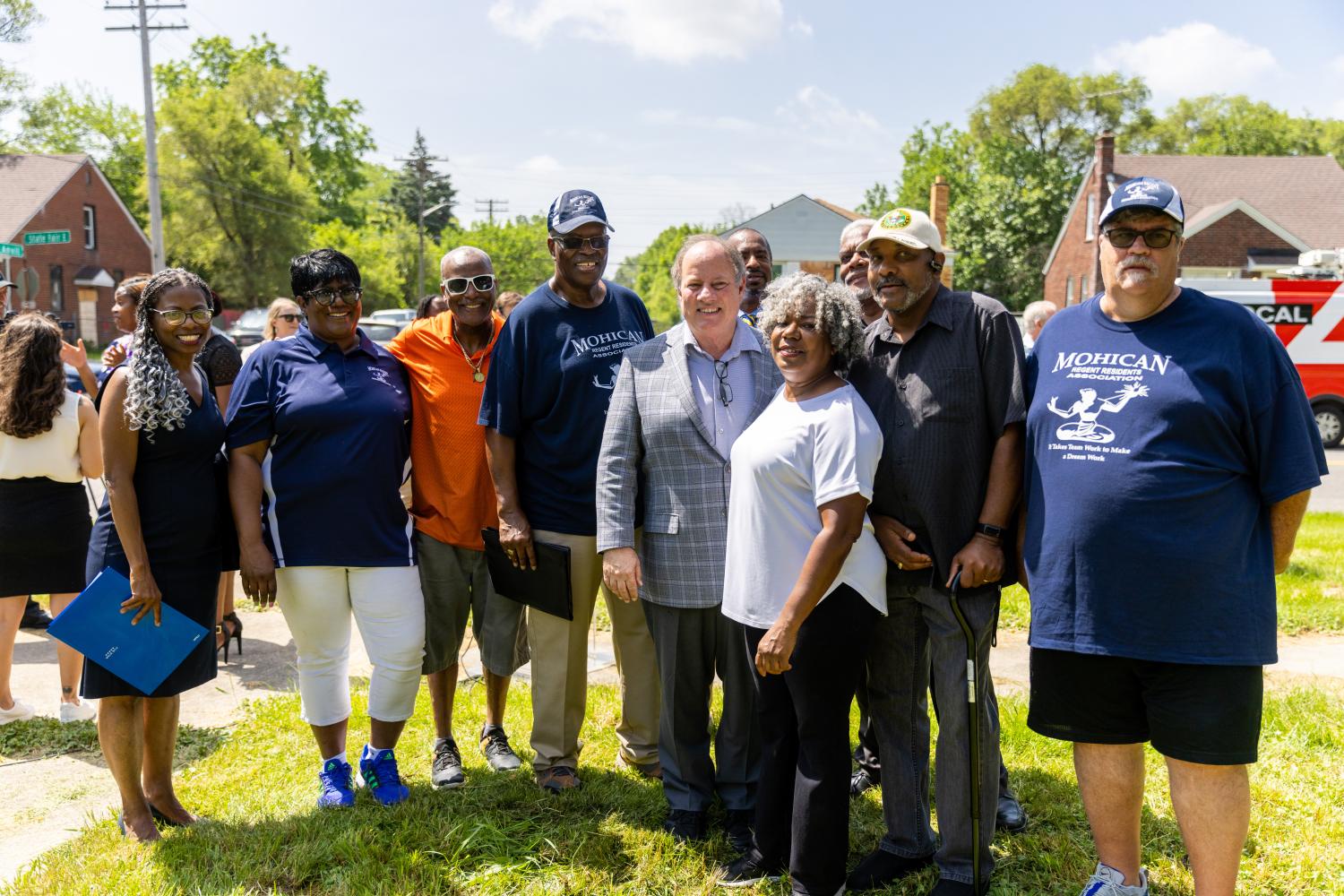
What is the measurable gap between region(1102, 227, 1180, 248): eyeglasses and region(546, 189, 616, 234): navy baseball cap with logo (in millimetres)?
1978

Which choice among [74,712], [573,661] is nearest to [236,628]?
[74,712]

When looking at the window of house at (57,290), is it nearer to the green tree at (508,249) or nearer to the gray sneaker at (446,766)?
the green tree at (508,249)

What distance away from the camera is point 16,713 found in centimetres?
502

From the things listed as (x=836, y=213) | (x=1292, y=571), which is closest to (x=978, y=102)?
(x=836, y=213)

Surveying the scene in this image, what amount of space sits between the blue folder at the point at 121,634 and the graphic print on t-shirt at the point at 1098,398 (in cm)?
317

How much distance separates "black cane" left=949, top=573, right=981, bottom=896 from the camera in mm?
3178

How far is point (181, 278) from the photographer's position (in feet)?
12.4

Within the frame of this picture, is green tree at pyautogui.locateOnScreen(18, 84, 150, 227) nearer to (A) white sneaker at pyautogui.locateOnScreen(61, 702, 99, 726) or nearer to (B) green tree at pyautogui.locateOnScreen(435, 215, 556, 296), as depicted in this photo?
(B) green tree at pyautogui.locateOnScreen(435, 215, 556, 296)

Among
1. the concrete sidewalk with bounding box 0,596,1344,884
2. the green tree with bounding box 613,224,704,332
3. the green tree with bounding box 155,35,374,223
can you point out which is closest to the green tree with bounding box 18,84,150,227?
the green tree with bounding box 155,35,374,223

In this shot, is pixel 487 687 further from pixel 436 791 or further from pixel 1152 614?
pixel 1152 614

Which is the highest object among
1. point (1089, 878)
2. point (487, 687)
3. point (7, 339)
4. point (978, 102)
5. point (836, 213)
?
point (978, 102)

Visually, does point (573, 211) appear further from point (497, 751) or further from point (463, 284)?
point (497, 751)

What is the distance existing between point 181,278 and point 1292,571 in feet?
26.3

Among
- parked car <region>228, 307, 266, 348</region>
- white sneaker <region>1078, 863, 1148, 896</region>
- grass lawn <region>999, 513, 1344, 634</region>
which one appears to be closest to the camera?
white sneaker <region>1078, 863, 1148, 896</region>
